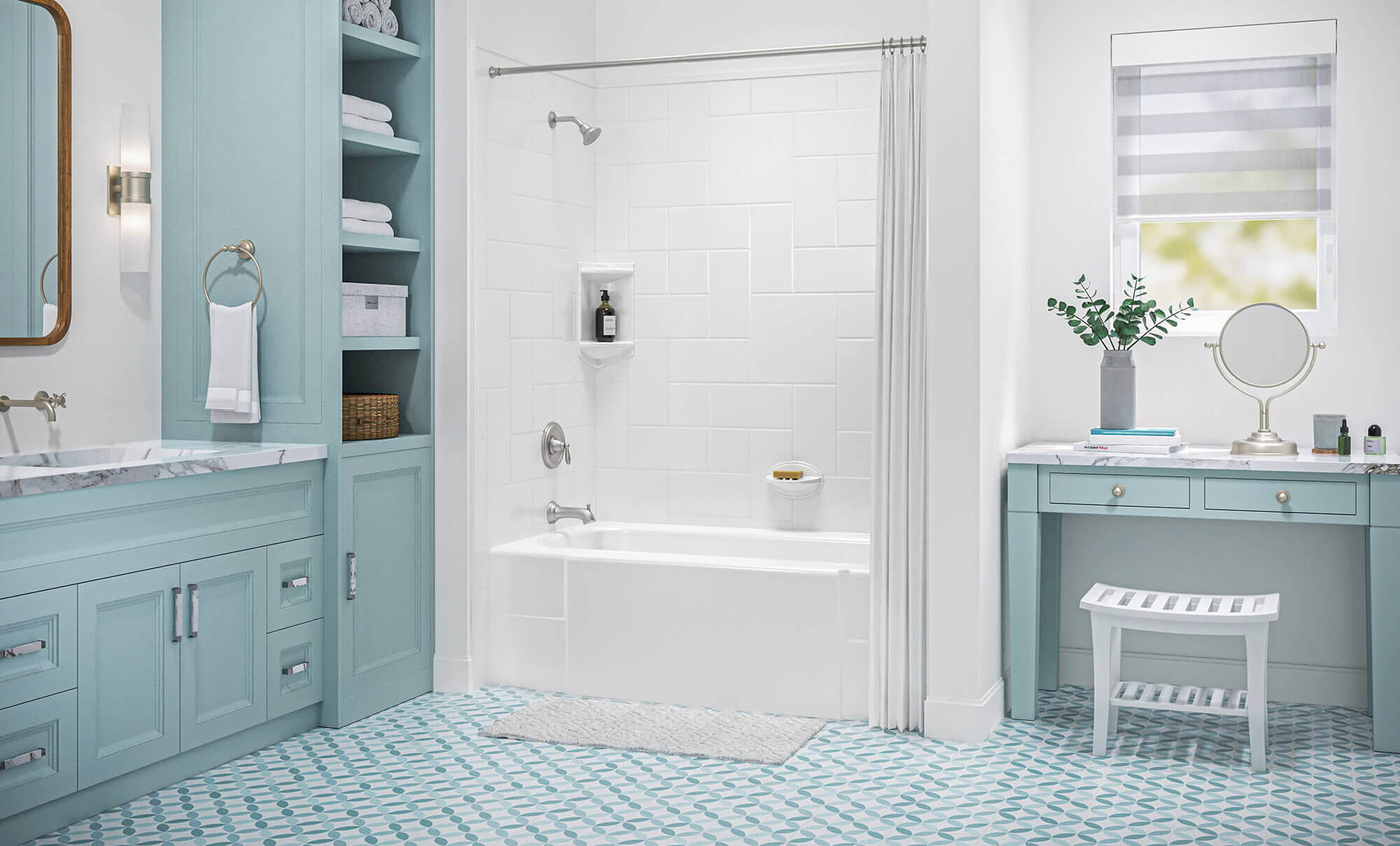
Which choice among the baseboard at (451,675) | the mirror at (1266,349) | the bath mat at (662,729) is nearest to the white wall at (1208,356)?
the mirror at (1266,349)

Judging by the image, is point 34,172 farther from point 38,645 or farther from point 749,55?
point 749,55

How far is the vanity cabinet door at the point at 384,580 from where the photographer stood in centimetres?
373

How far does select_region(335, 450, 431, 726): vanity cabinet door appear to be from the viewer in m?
3.73

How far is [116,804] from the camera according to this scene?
3068mm

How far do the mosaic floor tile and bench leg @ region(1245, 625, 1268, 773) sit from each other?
56 millimetres

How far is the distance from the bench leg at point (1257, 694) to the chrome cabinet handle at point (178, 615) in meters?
2.80

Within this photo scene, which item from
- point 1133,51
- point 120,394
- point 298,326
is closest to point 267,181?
point 298,326

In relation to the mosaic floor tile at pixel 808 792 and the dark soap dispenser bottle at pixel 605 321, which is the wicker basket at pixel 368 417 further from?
the dark soap dispenser bottle at pixel 605 321

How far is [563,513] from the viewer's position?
4594 mm

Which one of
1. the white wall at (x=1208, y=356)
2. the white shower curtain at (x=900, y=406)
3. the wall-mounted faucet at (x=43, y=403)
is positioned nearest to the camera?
the wall-mounted faucet at (x=43, y=403)

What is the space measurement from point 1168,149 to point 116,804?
373cm

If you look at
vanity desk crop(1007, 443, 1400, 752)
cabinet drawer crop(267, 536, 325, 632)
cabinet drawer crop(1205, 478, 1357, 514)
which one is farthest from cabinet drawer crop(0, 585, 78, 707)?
cabinet drawer crop(1205, 478, 1357, 514)

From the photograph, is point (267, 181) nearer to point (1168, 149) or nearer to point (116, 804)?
point (116, 804)

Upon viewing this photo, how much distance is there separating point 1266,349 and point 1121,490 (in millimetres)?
728
